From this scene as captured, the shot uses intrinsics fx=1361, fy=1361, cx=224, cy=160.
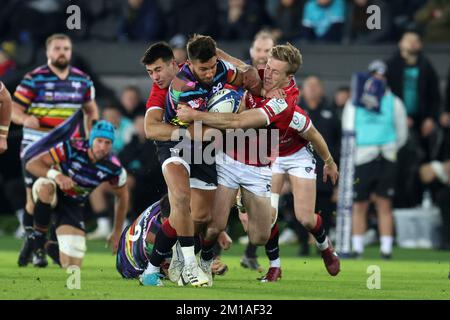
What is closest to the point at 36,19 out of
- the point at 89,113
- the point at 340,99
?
the point at 340,99

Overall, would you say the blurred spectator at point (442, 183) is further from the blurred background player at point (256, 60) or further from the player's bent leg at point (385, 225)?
the blurred background player at point (256, 60)

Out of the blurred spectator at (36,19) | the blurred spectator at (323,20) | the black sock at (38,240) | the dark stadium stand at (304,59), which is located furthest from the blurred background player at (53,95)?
the blurred spectator at (36,19)

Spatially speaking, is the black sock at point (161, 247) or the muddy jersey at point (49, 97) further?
the muddy jersey at point (49, 97)

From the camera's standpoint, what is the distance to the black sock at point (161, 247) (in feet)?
36.7

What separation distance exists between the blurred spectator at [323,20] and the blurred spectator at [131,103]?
9.21ft

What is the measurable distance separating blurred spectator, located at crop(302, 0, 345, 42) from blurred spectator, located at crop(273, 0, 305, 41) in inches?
9.3

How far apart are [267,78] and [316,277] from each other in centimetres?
223

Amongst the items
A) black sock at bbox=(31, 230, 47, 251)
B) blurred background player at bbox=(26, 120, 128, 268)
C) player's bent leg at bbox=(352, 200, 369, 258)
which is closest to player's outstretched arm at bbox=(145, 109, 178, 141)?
blurred background player at bbox=(26, 120, 128, 268)

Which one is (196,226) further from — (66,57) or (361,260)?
(361,260)
